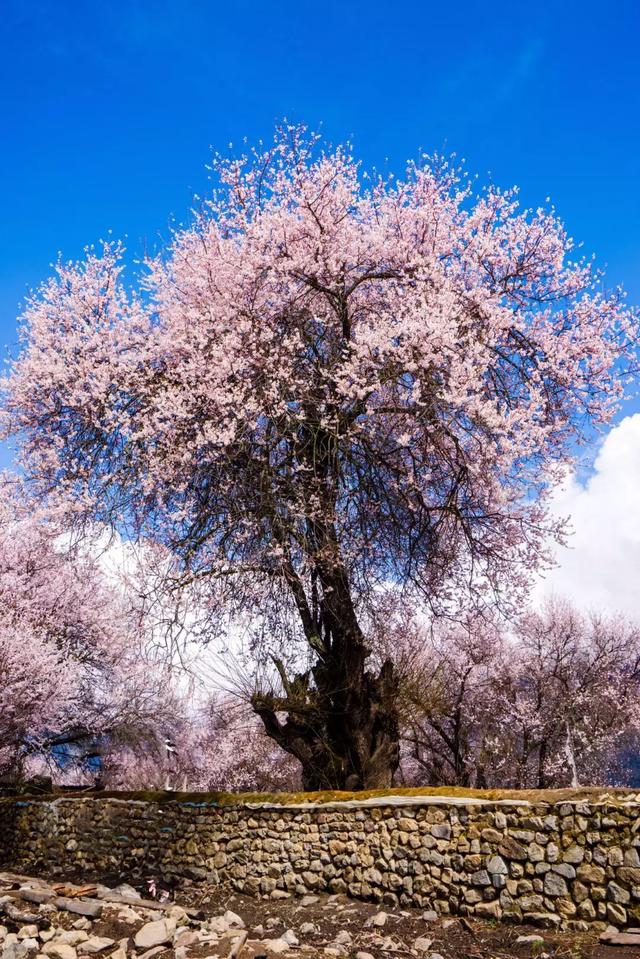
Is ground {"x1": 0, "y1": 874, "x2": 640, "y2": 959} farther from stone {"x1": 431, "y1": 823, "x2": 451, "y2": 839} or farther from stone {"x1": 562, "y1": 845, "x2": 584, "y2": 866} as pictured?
stone {"x1": 431, "y1": 823, "x2": 451, "y2": 839}

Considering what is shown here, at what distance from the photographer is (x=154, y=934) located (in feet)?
22.9

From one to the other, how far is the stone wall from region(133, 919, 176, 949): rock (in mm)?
2997

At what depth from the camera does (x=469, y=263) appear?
13.2 meters

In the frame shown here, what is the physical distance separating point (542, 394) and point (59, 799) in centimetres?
1303

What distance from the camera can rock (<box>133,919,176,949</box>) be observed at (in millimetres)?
6789

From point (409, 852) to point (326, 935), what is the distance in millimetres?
1427

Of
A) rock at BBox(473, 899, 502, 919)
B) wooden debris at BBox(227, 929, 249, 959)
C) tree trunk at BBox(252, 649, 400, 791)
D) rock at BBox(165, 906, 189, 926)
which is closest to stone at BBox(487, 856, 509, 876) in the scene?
rock at BBox(473, 899, 502, 919)

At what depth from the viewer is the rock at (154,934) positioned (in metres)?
6.79

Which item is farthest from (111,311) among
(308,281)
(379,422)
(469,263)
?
(469,263)

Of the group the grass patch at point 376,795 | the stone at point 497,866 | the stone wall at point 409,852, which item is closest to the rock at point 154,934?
the stone wall at point 409,852

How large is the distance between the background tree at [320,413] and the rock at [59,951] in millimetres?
5803

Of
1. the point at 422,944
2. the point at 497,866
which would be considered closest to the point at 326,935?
the point at 422,944

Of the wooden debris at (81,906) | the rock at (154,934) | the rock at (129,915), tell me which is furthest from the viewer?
the wooden debris at (81,906)

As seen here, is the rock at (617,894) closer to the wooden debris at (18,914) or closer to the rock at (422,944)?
the rock at (422,944)
